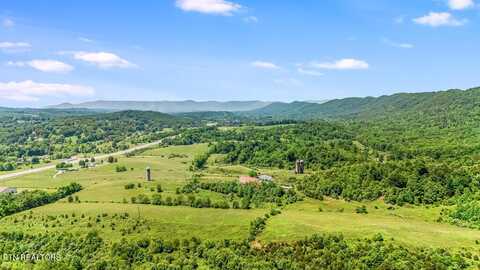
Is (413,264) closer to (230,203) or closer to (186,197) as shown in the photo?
(230,203)

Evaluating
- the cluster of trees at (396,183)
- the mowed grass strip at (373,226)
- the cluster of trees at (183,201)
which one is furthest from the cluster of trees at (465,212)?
the cluster of trees at (183,201)

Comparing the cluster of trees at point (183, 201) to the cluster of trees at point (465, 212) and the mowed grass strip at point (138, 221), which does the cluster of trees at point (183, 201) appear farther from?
the cluster of trees at point (465, 212)

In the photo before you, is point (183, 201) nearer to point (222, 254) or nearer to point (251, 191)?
point (251, 191)

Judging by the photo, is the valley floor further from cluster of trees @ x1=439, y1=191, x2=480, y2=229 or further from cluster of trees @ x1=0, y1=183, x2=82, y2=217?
cluster of trees @ x1=0, y1=183, x2=82, y2=217

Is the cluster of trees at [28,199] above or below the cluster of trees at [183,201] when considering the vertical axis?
below

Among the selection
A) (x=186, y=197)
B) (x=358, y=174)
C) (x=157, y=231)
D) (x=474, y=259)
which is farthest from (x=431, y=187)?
(x=157, y=231)
